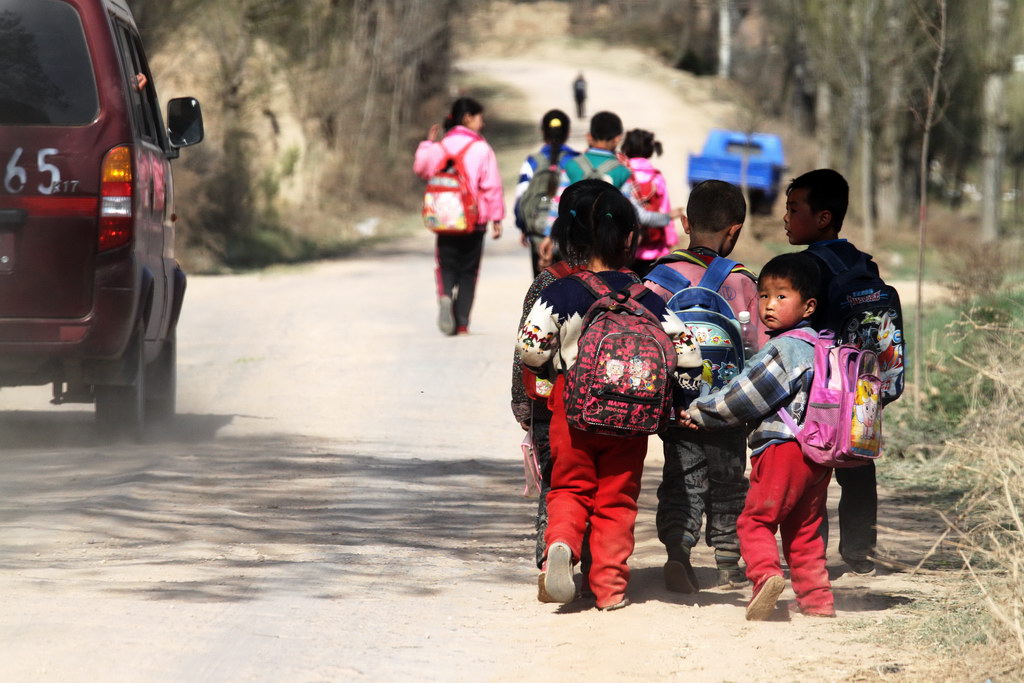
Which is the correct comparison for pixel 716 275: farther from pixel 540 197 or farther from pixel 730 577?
pixel 540 197

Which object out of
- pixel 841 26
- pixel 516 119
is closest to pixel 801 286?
pixel 841 26

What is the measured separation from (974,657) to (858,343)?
1394 mm

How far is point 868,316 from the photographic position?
216 inches

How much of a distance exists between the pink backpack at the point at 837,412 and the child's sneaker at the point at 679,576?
2.04 feet

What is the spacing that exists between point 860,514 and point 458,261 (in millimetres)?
7044

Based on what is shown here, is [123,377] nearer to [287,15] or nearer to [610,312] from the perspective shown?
[610,312]

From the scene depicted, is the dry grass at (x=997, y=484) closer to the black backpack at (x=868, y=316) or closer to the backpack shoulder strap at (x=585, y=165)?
the black backpack at (x=868, y=316)

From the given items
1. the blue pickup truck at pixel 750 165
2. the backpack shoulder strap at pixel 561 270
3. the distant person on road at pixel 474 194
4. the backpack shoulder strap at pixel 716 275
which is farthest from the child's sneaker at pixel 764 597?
the blue pickup truck at pixel 750 165

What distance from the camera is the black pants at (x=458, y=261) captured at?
12.5 m

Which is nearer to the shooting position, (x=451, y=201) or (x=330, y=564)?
(x=330, y=564)

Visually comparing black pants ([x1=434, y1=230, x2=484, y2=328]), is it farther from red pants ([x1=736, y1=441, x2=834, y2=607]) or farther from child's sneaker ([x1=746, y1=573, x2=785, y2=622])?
child's sneaker ([x1=746, y1=573, x2=785, y2=622])

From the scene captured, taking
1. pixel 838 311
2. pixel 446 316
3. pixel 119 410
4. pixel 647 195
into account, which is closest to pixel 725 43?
pixel 446 316

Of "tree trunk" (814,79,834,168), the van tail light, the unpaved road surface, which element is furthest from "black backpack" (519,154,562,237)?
"tree trunk" (814,79,834,168)

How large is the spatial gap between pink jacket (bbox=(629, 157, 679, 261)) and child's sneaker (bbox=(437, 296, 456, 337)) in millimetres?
3413
